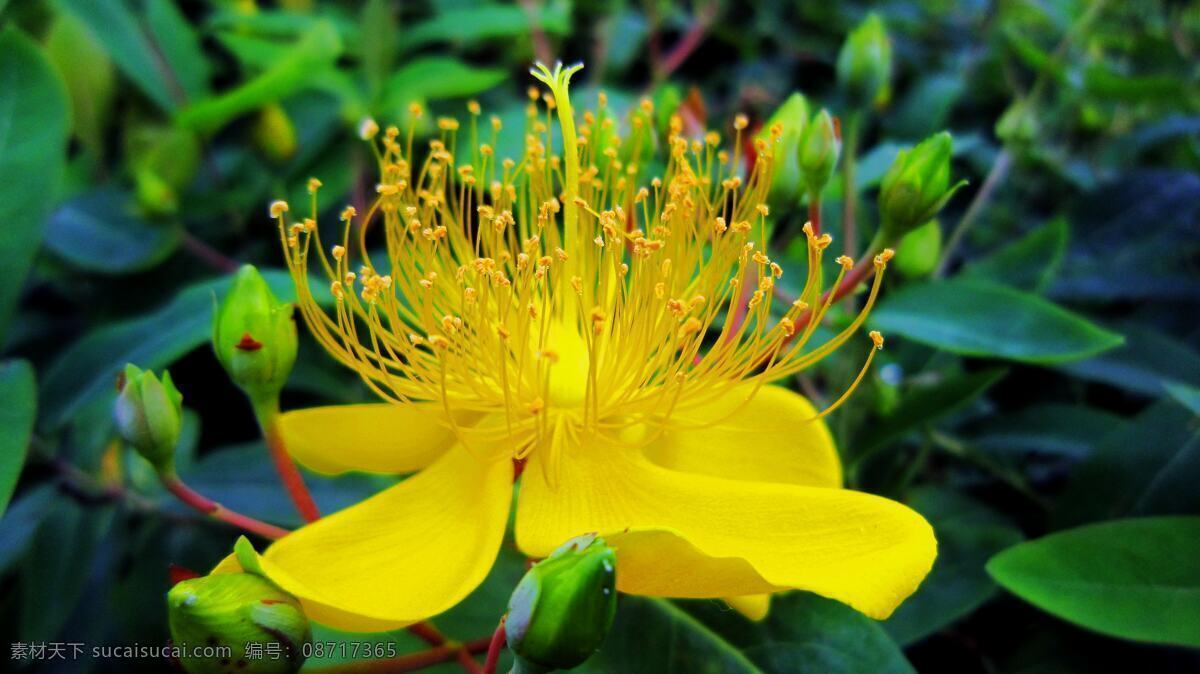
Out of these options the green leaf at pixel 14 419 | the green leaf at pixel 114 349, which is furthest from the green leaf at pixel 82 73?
the green leaf at pixel 14 419

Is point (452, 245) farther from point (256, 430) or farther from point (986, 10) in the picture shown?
point (986, 10)

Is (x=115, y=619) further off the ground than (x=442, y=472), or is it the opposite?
(x=442, y=472)

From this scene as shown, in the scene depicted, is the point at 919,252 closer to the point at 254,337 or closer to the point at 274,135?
the point at 254,337

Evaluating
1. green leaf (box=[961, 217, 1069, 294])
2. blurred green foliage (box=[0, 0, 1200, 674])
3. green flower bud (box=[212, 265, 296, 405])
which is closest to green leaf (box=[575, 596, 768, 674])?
blurred green foliage (box=[0, 0, 1200, 674])

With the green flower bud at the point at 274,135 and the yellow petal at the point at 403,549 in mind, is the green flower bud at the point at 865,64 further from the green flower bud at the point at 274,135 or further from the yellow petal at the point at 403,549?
the green flower bud at the point at 274,135

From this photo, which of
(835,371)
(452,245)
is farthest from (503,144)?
(835,371)

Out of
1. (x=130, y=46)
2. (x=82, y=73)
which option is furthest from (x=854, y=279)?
(x=82, y=73)
